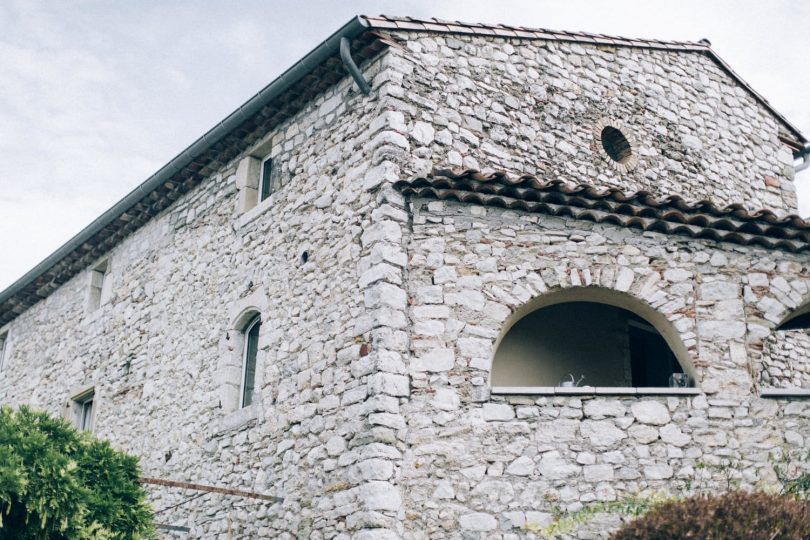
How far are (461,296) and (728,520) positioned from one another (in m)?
3.43

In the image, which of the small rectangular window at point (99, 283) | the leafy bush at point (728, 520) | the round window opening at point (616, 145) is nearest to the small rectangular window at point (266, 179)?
the small rectangular window at point (99, 283)

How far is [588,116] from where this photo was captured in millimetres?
11898

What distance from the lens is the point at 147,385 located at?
12.8 m

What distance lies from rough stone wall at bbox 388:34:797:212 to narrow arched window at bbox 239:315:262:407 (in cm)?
283

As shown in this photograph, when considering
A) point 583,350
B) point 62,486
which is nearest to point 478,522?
point 583,350

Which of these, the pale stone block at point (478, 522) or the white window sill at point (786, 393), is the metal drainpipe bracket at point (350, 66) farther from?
the white window sill at point (786, 393)

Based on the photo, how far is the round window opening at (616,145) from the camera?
Answer: 39.6 feet

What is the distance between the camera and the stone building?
905 centimetres

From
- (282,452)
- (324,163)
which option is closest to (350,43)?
(324,163)

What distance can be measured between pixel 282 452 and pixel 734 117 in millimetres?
7563

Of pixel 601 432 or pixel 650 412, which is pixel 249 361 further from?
pixel 650 412

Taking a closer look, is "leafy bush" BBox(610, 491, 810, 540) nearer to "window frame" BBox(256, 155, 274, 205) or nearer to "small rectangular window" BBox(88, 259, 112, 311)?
"window frame" BBox(256, 155, 274, 205)

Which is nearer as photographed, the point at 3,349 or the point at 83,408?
the point at 83,408

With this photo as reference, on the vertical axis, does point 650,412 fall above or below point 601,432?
above
